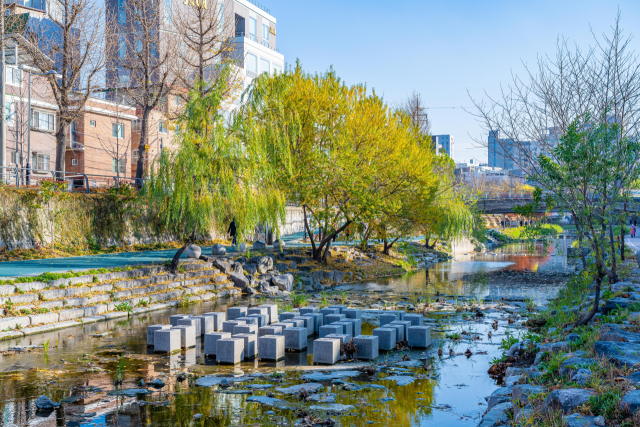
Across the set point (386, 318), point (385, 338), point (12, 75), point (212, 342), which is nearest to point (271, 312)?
point (386, 318)

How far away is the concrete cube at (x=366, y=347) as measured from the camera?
10.4 metres

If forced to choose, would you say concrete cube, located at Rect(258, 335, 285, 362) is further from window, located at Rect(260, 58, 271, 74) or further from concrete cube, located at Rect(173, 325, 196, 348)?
window, located at Rect(260, 58, 271, 74)

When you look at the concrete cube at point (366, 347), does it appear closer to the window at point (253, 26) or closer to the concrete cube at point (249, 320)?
the concrete cube at point (249, 320)

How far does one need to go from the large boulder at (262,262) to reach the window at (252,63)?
101 ft

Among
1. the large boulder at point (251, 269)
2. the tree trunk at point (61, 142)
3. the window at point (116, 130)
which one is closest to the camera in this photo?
the large boulder at point (251, 269)

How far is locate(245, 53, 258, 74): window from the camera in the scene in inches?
1948

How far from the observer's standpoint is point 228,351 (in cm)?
999

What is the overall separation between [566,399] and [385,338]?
233 inches

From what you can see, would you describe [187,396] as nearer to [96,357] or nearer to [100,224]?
[96,357]

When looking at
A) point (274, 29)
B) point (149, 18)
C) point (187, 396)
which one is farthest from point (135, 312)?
point (274, 29)

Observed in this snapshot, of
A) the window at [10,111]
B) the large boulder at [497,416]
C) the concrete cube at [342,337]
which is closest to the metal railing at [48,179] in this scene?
the window at [10,111]

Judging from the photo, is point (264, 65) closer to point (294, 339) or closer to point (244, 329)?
point (244, 329)

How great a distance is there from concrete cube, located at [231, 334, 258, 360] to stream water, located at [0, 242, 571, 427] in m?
0.31

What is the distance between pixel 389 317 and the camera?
42.7ft
